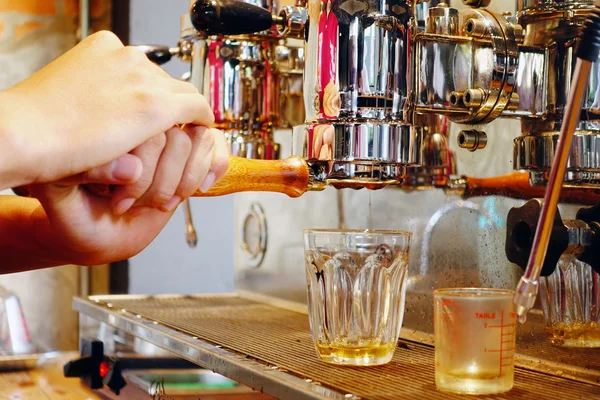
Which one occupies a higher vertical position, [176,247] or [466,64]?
[466,64]

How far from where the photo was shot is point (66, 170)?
44 cm

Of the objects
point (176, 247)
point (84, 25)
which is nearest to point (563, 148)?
point (176, 247)

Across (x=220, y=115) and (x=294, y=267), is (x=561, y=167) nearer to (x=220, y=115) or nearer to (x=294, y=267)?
(x=220, y=115)

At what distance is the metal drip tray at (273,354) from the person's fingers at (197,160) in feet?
0.48

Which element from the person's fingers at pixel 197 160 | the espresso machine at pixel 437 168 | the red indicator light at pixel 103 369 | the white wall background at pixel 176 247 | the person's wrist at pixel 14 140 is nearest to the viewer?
the person's wrist at pixel 14 140

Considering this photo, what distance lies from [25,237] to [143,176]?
0.20 metres

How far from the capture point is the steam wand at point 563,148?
1.50 ft

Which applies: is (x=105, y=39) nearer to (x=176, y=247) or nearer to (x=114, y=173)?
(x=114, y=173)

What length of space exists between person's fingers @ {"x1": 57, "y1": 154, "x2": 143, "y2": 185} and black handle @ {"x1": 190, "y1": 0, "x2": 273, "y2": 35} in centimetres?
27

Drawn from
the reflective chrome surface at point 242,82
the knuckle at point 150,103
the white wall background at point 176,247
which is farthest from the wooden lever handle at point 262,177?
the white wall background at point 176,247

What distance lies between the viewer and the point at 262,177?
0.63m

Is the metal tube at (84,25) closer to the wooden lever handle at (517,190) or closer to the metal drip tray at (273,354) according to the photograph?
the metal drip tray at (273,354)

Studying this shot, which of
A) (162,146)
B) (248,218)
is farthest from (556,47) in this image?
(248,218)

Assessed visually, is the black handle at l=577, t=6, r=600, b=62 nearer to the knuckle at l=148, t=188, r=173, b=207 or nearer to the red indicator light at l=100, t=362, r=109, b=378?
the knuckle at l=148, t=188, r=173, b=207
